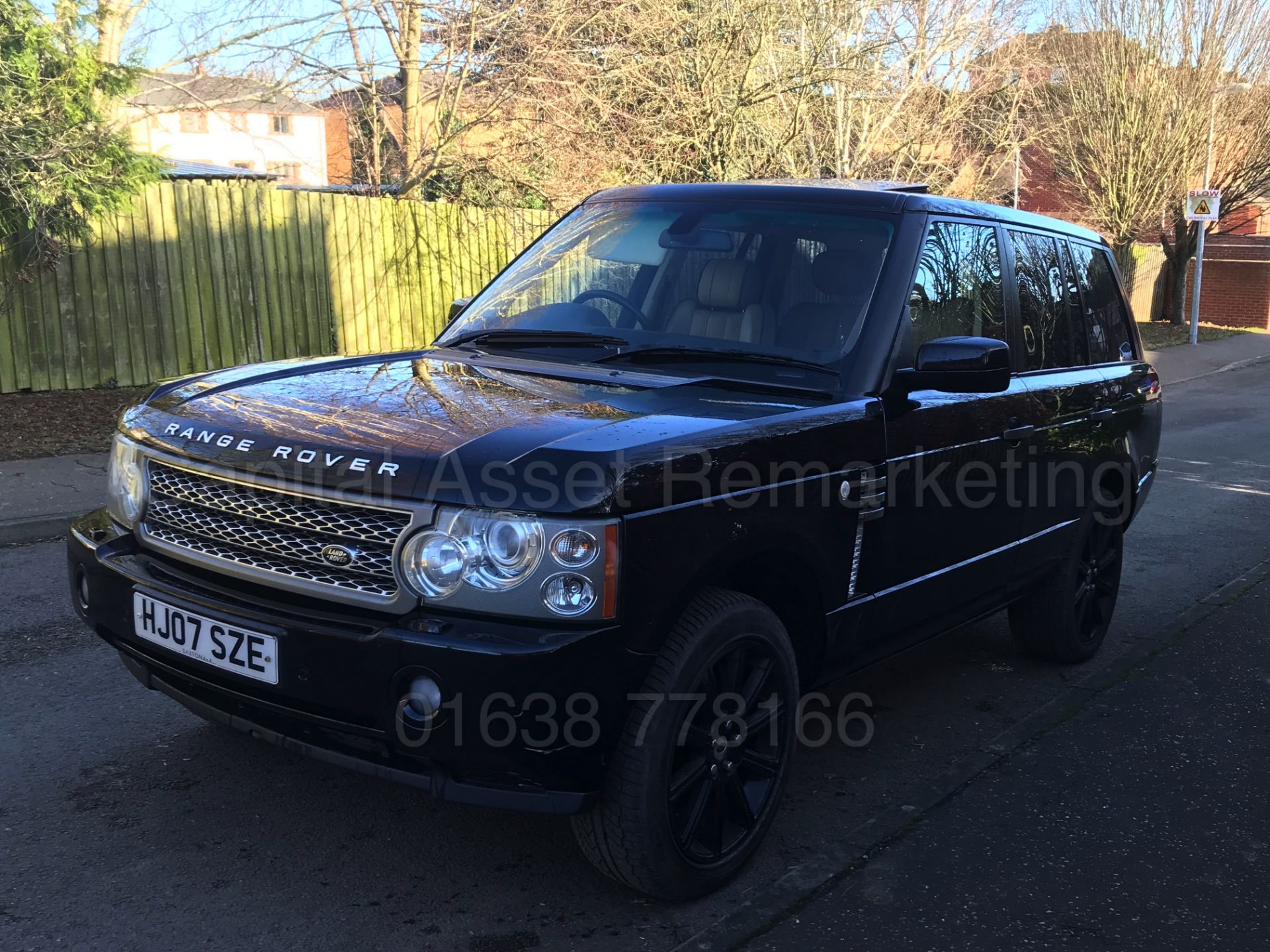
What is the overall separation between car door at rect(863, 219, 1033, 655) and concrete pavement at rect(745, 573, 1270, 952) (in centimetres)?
62

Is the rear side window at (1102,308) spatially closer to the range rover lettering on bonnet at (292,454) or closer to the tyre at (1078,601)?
the tyre at (1078,601)

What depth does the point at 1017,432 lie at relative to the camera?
4301mm

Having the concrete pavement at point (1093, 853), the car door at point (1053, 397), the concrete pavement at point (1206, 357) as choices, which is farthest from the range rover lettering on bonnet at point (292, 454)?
the concrete pavement at point (1206, 357)

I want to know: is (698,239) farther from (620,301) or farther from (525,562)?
(525,562)

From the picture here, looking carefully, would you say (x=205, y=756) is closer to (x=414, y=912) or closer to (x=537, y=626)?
(x=414, y=912)

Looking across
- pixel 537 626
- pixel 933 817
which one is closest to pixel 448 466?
pixel 537 626

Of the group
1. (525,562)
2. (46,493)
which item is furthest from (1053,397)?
(46,493)

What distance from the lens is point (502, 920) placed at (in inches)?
119

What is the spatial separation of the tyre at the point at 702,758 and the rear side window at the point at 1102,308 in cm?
273

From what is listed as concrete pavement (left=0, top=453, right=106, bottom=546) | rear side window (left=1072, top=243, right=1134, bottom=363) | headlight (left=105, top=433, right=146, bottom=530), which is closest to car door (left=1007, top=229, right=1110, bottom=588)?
rear side window (left=1072, top=243, right=1134, bottom=363)

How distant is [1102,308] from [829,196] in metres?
1.97

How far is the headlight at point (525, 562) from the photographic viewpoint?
2.63 m

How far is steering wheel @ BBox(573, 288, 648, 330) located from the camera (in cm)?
395

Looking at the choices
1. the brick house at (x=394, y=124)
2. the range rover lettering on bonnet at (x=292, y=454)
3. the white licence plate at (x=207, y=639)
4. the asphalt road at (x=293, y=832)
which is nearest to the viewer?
the range rover lettering on bonnet at (x=292, y=454)
